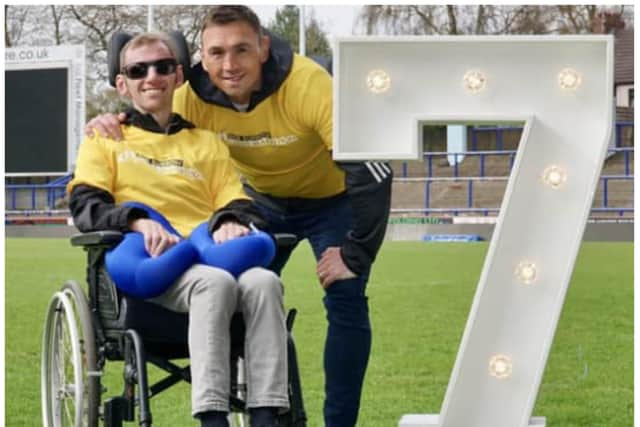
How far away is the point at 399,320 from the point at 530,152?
368 cm

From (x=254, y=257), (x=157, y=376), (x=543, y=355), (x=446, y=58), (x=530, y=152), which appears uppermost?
(x=446, y=58)

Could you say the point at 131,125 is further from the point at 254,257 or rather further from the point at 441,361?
the point at 441,361

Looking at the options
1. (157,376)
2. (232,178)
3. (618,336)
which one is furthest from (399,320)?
(232,178)

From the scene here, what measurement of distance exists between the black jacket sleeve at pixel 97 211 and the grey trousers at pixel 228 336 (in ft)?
0.80

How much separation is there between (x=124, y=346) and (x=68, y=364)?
60 centimetres

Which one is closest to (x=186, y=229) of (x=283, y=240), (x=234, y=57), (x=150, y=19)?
(x=283, y=240)

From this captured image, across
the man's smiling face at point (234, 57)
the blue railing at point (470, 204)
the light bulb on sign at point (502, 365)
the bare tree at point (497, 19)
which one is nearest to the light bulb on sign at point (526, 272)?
the light bulb on sign at point (502, 365)

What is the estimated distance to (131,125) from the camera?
3.88 m

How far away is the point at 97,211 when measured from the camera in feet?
12.3

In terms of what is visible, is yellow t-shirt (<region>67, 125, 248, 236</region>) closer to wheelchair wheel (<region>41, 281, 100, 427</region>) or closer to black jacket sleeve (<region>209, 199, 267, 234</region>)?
black jacket sleeve (<region>209, 199, 267, 234</region>)

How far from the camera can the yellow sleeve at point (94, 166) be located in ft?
12.4

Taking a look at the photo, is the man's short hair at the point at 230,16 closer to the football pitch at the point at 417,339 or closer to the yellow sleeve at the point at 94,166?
the yellow sleeve at the point at 94,166

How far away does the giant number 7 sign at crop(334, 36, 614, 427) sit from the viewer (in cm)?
361

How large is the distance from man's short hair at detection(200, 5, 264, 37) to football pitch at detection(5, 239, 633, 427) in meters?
1.34
